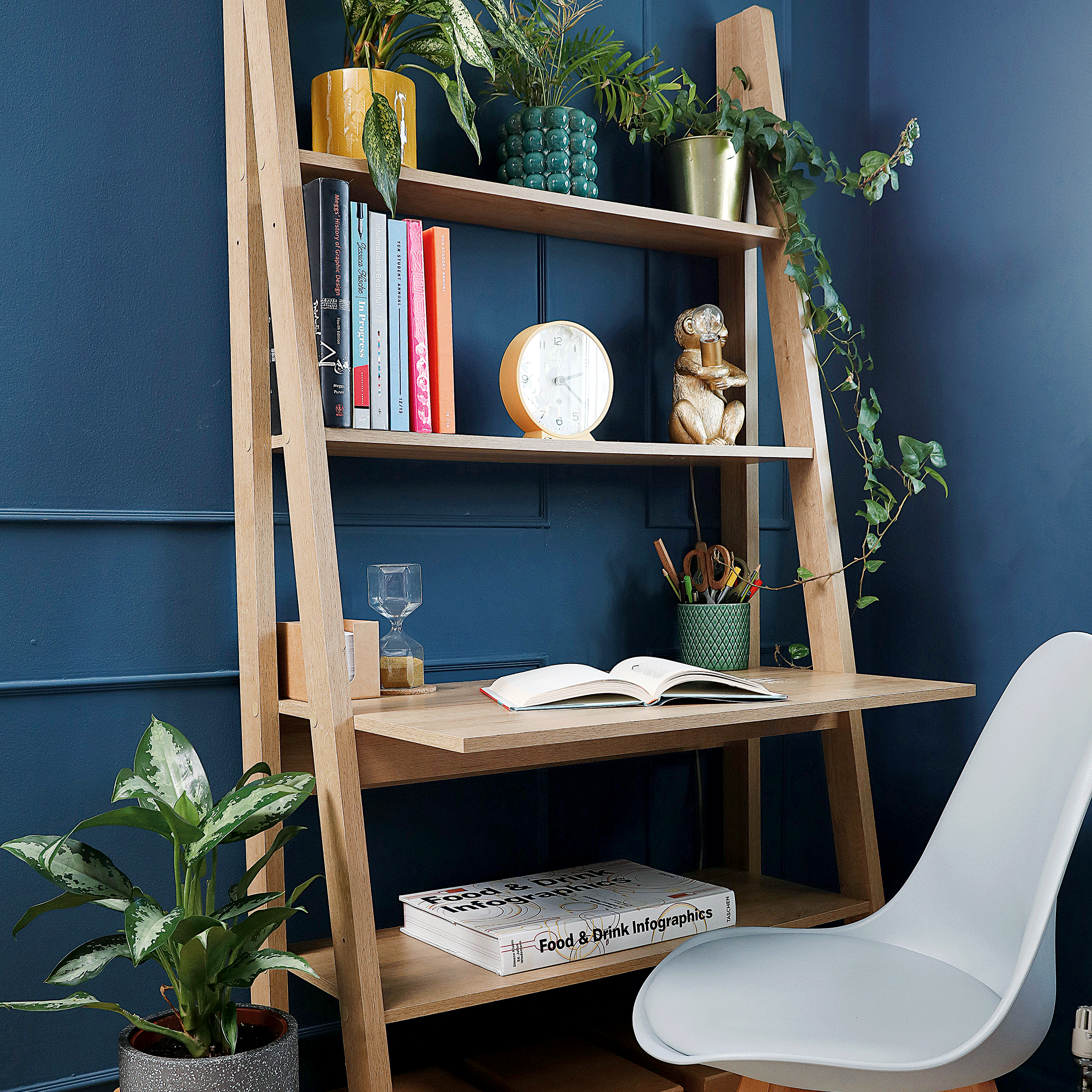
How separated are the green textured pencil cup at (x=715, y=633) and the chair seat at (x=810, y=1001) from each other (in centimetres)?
50

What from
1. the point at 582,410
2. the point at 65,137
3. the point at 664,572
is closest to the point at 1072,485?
the point at 664,572

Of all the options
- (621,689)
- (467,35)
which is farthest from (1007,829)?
(467,35)

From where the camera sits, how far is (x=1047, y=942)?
1.30m

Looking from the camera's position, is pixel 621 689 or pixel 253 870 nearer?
pixel 253 870

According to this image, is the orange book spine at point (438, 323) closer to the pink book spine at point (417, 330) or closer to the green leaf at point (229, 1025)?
the pink book spine at point (417, 330)

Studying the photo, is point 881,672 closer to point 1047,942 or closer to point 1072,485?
point 1072,485

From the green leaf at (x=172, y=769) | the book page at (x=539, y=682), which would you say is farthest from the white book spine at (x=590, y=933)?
the green leaf at (x=172, y=769)

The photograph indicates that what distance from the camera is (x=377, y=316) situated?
5.12 feet

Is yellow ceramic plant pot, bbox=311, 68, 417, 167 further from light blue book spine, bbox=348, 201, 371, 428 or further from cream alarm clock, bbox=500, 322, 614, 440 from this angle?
cream alarm clock, bbox=500, 322, 614, 440

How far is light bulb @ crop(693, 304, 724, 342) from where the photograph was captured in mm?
1950

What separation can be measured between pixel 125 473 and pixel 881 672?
60.9 inches

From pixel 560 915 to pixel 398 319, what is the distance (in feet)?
2.93

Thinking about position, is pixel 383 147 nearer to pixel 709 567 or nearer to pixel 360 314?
pixel 360 314

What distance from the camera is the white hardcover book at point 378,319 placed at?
1.55 meters
